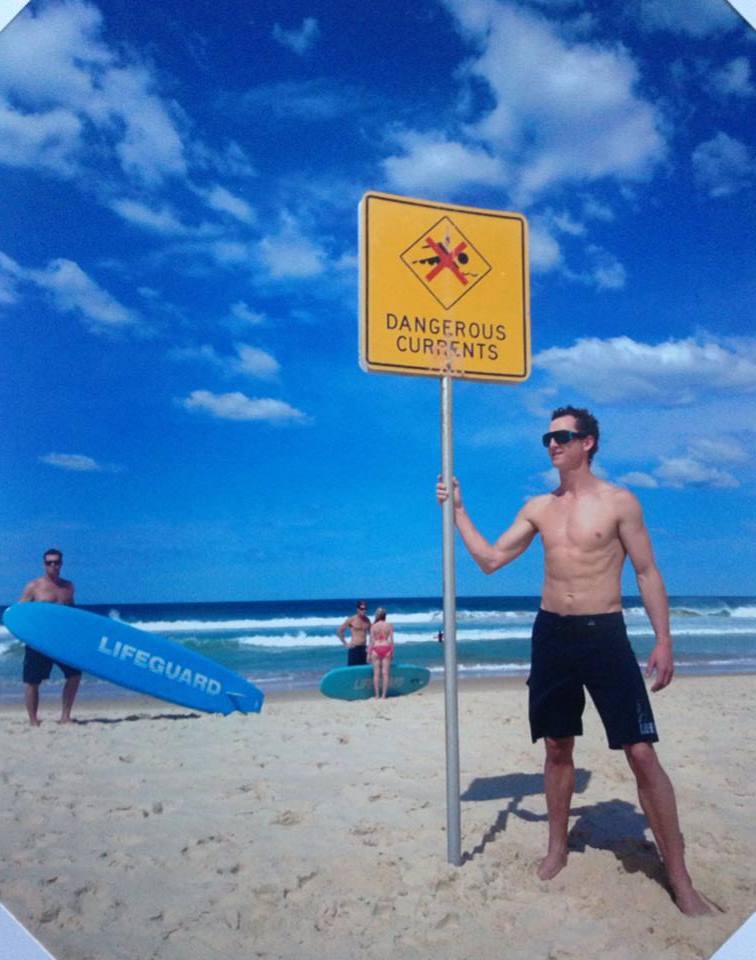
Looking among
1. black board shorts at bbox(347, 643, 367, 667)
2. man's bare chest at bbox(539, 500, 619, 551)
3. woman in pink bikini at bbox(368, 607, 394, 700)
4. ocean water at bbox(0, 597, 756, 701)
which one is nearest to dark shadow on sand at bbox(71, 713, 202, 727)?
woman in pink bikini at bbox(368, 607, 394, 700)

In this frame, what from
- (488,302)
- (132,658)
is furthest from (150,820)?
(132,658)

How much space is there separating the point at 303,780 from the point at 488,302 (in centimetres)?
244

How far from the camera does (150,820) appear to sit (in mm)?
3107

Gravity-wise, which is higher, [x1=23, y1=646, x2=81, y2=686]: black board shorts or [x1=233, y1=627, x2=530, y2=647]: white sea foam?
[x1=23, y1=646, x2=81, y2=686]: black board shorts

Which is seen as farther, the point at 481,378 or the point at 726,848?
the point at 726,848

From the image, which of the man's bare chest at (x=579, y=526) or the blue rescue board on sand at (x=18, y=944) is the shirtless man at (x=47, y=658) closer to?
the blue rescue board on sand at (x=18, y=944)

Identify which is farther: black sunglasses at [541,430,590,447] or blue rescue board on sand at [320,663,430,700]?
blue rescue board on sand at [320,663,430,700]

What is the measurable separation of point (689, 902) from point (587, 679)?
63 centimetres

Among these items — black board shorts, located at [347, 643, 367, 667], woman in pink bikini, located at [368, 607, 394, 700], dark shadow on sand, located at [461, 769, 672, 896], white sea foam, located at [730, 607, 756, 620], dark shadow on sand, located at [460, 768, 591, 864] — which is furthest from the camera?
white sea foam, located at [730, 607, 756, 620]

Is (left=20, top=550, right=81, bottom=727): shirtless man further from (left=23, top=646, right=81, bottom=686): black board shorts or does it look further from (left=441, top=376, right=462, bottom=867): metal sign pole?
(left=441, top=376, right=462, bottom=867): metal sign pole

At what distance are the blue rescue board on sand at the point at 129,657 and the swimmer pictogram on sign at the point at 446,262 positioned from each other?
4.32 m

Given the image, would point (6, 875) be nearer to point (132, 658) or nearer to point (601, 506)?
point (601, 506)

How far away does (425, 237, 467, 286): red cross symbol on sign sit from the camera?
247 centimetres

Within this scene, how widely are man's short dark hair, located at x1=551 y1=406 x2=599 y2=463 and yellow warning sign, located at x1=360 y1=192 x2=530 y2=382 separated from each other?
0.18 metres
